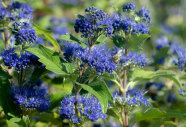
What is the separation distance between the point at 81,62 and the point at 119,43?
0.81 ft

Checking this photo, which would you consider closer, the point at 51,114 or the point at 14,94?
the point at 14,94

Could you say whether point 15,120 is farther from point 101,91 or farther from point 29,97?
point 101,91

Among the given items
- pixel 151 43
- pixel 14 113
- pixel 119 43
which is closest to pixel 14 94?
pixel 14 113

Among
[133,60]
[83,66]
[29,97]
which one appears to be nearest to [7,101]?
[29,97]

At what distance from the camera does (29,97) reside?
A: 130cm

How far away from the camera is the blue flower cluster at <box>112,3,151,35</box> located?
51.7 inches

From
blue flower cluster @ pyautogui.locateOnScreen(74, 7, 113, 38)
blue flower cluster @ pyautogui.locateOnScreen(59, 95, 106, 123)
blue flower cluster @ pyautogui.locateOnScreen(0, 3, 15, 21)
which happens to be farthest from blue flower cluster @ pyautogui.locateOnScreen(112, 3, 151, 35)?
blue flower cluster @ pyautogui.locateOnScreen(0, 3, 15, 21)

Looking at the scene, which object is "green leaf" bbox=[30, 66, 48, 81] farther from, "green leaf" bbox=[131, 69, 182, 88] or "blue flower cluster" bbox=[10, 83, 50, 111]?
"green leaf" bbox=[131, 69, 182, 88]

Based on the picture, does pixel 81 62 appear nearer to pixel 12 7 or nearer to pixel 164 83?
pixel 12 7

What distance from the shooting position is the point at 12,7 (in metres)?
1.66

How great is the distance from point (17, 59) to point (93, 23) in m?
0.42

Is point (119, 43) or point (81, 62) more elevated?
point (119, 43)

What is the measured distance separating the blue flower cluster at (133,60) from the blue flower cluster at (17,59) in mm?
463

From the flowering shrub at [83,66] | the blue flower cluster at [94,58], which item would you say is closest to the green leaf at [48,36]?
the flowering shrub at [83,66]
